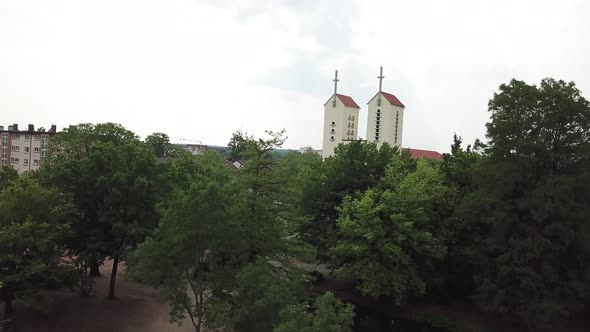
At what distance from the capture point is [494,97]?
74.9 feet

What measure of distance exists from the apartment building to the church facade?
145ft

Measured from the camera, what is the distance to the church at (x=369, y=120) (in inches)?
2625

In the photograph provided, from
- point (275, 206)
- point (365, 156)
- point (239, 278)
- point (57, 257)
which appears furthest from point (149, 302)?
point (365, 156)

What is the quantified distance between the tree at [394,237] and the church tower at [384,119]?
138 ft

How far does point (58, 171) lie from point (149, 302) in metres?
8.34

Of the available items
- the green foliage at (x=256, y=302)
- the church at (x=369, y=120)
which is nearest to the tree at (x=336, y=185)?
the green foliage at (x=256, y=302)

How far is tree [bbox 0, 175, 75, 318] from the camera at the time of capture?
1880 cm

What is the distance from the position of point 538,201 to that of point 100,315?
21258 millimetres

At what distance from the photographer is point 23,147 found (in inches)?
2987

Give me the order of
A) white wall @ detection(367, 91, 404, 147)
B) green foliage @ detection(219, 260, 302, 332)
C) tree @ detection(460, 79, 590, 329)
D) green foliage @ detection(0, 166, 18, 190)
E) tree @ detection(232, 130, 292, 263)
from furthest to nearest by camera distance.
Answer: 1. white wall @ detection(367, 91, 404, 147)
2. green foliage @ detection(0, 166, 18, 190)
3. tree @ detection(460, 79, 590, 329)
4. tree @ detection(232, 130, 292, 263)
5. green foliage @ detection(219, 260, 302, 332)

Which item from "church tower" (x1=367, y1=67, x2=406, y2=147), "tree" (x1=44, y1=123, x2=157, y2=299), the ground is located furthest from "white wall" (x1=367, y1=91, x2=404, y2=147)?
"tree" (x1=44, y1=123, x2=157, y2=299)

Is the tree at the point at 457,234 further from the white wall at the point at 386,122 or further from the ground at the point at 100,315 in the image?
the white wall at the point at 386,122

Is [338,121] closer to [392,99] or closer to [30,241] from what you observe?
[392,99]

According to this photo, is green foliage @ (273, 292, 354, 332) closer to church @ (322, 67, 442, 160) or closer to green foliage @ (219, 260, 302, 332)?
green foliage @ (219, 260, 302, 332)
